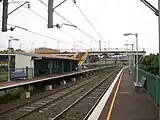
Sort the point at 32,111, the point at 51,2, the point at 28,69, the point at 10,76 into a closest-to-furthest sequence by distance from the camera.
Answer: the point at 51,2 → the point at 32,111 → the point at 10,76 → the point at 28,69

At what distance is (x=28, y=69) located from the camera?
1114 inches

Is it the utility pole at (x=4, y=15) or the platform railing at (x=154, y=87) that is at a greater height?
the utility pole at (x=4, y=15)

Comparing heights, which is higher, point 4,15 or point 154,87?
point 4,15

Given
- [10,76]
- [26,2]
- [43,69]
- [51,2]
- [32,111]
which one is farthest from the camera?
[43,69]

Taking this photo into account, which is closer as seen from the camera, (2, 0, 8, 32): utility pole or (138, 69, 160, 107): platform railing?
(2, 0, 8, 32): utility pole

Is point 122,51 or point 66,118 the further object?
point 122,51

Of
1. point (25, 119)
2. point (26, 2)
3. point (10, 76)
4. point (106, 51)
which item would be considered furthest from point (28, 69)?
point (106, 51)

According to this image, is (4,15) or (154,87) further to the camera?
(154,87)

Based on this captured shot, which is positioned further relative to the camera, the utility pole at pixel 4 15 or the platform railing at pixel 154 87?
the platform railing at pixel 154 87

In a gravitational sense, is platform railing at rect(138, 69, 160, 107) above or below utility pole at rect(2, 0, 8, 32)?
below

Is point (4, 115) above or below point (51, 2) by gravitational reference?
below

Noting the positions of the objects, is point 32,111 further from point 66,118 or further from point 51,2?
point 51,2

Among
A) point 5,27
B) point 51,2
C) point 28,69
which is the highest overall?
point 51,2

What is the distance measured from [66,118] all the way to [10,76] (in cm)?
1314
